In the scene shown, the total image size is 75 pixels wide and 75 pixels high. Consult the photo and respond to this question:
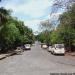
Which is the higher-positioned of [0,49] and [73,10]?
[73,10]

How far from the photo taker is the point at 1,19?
2371 inches

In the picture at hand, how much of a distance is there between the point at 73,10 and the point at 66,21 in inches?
224

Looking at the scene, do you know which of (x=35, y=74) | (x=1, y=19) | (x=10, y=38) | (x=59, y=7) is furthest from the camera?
(x=10, y=38)

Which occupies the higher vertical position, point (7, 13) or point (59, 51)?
point (7, 13)

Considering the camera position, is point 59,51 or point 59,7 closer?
point 59,7

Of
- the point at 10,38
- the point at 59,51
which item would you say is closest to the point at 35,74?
the point at 59,51

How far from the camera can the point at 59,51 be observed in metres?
54.7

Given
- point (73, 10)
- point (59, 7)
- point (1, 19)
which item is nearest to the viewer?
point (59, 7)

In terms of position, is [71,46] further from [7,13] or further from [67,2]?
[67,2]

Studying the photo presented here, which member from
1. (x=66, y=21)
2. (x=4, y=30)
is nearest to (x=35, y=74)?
(x=66, y=21)

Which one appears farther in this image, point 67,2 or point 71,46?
point 71,46

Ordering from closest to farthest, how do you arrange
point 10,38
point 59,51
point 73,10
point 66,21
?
point 73,10, point 66,21, point 59,51, point 10,38

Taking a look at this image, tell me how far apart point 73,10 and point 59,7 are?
7155 mm

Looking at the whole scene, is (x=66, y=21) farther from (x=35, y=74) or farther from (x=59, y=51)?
(x=35, y=74)
